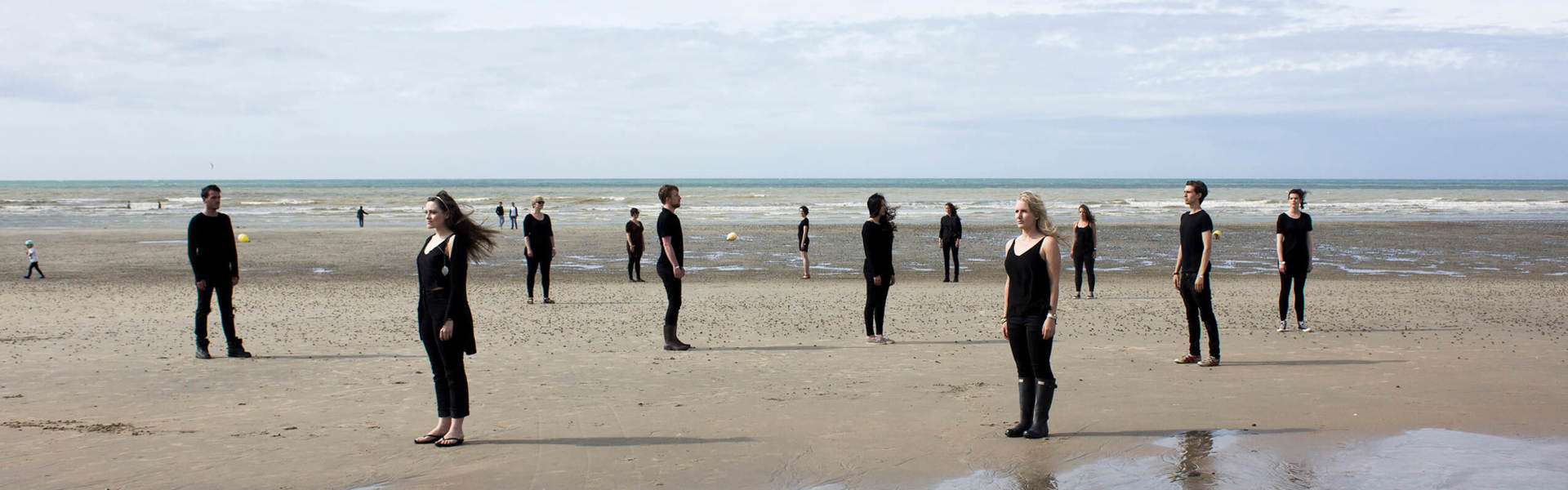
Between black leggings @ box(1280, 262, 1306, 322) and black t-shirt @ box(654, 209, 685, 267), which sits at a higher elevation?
black t-shirt @ box(654, 209, 685, 267)

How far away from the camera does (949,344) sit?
957 cm

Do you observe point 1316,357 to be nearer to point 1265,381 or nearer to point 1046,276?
point 1265,381

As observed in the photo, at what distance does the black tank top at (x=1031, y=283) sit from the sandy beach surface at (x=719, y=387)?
77cm

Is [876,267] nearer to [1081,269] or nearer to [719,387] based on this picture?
[719,387]

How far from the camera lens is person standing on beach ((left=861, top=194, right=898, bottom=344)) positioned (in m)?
9.64

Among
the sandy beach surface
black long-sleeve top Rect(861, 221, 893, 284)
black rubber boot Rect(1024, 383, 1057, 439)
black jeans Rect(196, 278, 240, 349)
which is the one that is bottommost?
the sandy beach surface

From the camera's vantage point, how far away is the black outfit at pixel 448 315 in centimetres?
549

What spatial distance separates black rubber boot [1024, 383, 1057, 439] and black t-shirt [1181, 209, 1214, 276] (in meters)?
3.01

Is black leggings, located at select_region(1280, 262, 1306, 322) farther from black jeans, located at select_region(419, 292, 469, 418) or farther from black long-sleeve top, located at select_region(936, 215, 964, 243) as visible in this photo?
black jeans, located at select_region(419, 292, 469, 418)

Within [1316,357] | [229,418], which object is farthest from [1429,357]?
[229,418]

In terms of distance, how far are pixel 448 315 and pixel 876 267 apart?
5.06 meters

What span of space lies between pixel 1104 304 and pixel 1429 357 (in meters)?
4.90

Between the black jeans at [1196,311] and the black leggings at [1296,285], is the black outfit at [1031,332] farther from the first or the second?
the black leggings at [1296,285]

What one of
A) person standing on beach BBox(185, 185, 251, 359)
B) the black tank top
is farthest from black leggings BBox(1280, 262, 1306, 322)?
person standing on beach BBox(185, 185, 251, 359)
